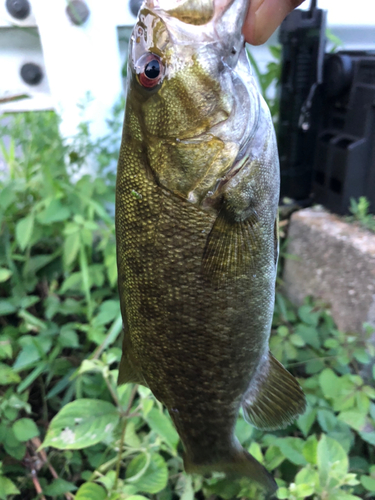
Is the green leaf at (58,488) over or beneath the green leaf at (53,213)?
beneath

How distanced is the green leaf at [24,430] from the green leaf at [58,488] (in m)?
0.21

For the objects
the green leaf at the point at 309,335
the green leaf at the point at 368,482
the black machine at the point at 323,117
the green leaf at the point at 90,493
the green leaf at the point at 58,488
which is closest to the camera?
the green leaf at the point at 90,493

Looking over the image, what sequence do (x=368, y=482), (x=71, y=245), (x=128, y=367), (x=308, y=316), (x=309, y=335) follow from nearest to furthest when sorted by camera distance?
(x=128, y=367) → (x=368, y=482) → (x=71, y=245) → (x=309, y=335) → (x=308, y=316)

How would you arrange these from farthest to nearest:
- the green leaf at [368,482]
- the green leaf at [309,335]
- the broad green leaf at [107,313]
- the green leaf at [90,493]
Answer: the green leaf at [309,335] < the broad green leaf at [107,313] < the green leaf at [368,482] < the green leaf at [90,493]

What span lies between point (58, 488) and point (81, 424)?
1.35ft

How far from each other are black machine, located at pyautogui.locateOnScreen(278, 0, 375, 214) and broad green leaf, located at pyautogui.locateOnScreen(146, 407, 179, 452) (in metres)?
1.30

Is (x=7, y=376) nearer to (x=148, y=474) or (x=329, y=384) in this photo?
(x=148, y=474)

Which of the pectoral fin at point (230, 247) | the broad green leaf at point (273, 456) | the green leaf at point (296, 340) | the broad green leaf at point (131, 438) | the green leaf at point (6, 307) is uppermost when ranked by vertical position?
the pectoral fin at point (230, 247)

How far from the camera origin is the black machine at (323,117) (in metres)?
1.57

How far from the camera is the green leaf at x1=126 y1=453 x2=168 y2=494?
3.06 feet

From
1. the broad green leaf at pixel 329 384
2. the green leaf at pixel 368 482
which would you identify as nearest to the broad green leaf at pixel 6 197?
the broad green leaf at pixel 329 384

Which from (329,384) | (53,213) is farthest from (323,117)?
(53,213)

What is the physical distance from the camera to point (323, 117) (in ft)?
5.99

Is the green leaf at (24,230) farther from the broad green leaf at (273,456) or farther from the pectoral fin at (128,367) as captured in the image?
the broad green leaf at (273,456)
